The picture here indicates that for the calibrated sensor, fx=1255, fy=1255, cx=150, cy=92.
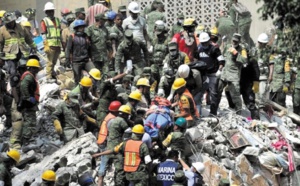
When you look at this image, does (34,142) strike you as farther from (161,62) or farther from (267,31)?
(267,31)

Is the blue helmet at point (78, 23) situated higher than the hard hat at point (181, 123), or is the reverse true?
the blue helmet at point (78, 23)

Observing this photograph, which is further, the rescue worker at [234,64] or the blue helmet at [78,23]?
the rescue worker at [234,64]

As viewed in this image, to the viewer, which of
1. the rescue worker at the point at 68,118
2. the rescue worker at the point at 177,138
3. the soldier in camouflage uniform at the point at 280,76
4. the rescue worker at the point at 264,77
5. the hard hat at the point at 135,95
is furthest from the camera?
the soldier in camouflage uniform at the point at 280,76

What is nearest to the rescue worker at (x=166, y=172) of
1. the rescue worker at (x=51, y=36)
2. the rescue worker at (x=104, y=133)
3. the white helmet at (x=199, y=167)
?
the white helmet at (x=199, y=167)

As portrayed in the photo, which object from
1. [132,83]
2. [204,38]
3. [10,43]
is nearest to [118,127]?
[132,83]

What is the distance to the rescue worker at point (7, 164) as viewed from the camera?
22.0 metres

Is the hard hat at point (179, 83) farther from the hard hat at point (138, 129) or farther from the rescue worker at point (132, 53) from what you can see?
the hard hat at point (138, 129)

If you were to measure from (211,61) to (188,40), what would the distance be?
669 mm

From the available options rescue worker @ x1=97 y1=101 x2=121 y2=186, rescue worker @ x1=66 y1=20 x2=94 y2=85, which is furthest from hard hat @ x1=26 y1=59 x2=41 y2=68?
rescue worker @ x1=97 y1=101 x2=121 y2=186

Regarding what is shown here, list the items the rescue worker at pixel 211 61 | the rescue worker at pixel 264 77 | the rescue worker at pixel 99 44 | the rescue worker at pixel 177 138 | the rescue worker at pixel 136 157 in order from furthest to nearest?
the rescue worker at pixel 264 77 → the rescue worker at pixel 99 44 → the rescue worker at pixel 211 61 → the rescue worker at pixel 177 138 → the rescue worker at pixel 136 157

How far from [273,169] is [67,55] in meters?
4.89

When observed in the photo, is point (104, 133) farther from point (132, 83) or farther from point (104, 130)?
point (132, 83)

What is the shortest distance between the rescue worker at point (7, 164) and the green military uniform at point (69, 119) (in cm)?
192

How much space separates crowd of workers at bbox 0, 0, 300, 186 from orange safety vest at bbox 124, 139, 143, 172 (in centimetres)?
2
